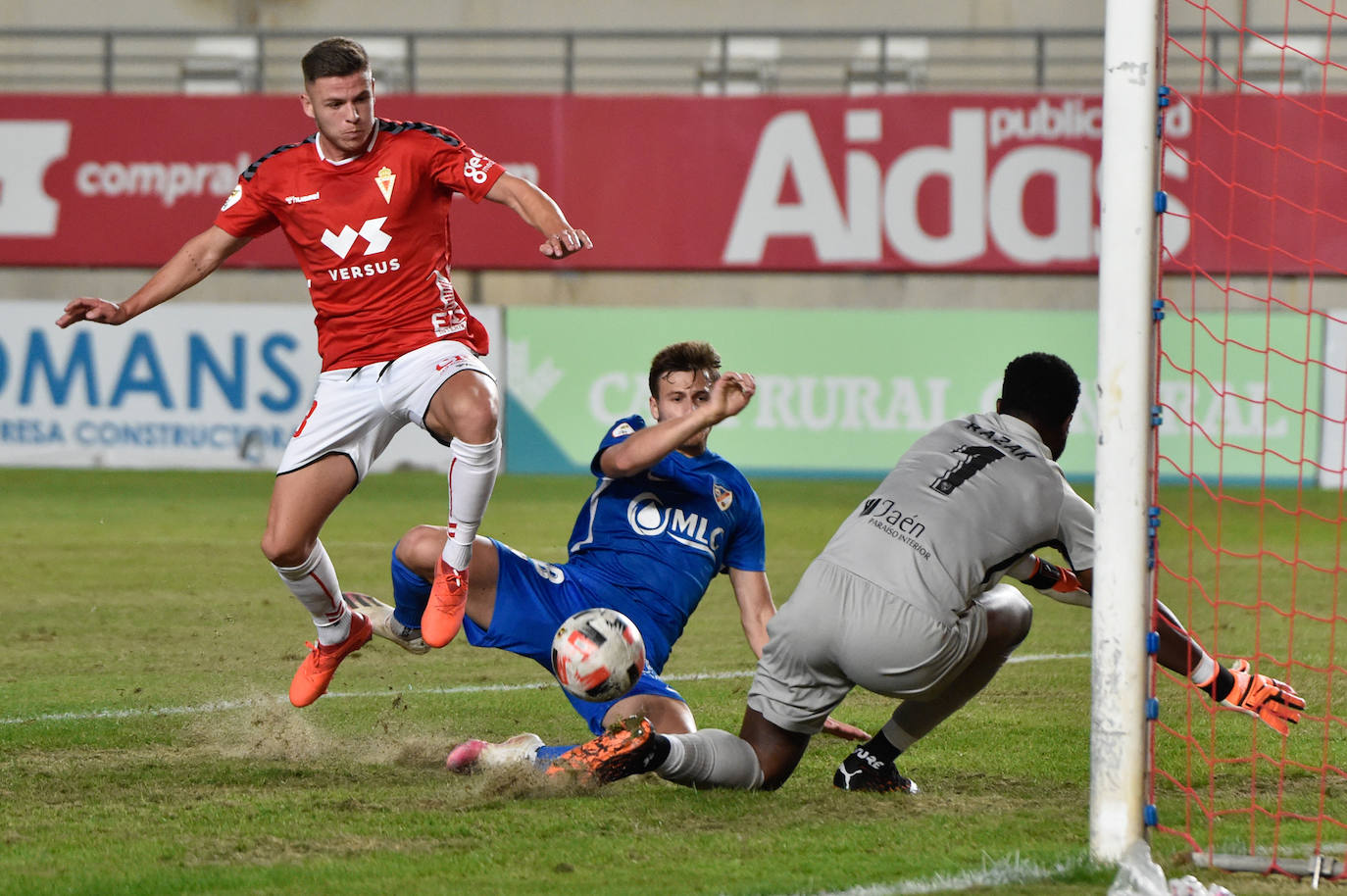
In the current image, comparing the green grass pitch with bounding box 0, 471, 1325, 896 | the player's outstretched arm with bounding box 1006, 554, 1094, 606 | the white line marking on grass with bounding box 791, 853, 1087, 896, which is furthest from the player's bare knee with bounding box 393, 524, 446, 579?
the white line marking on grass with bounding box 791, 853, 1087, 896

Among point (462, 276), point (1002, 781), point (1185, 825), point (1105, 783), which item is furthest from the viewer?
point (462, 276)

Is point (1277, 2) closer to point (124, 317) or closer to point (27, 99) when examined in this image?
point (27, 99)

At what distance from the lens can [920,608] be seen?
3.95 meters

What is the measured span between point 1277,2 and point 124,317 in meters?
19.9

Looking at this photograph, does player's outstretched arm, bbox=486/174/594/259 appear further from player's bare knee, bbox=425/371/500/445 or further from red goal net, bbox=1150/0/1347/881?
red goal net, bbox=1150/0/1347/881

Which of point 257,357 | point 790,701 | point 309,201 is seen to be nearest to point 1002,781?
point 790,701

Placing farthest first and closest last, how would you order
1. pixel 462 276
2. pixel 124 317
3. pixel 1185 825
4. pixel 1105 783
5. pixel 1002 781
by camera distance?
pixel 462 276, pixel 124 317, pixel 1002 781, pixel 1185 825, pixel 1105 783

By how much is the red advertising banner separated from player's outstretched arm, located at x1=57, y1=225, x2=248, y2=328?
11.3 metres

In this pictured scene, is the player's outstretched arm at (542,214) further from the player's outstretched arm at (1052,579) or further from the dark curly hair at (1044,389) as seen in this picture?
the player's outstretched arm at (1052,579)

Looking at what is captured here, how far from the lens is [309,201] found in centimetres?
519

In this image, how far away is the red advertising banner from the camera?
16.1m

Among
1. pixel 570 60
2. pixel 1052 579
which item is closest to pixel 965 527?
pixel 1052 579

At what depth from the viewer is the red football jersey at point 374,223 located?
516 centimetres

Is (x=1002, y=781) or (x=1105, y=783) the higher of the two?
(x=1105, y=783)
